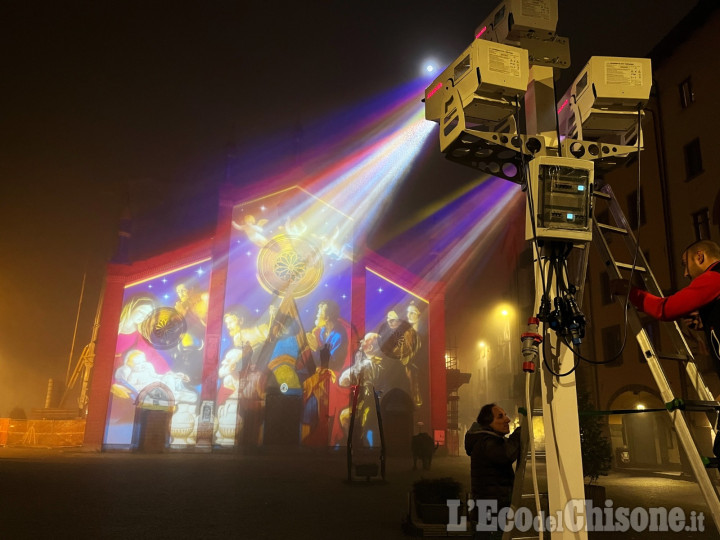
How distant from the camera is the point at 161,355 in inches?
1149

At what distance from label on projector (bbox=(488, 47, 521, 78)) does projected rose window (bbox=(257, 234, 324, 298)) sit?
28.7m

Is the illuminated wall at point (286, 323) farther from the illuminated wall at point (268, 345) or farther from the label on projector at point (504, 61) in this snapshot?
the label on projector at point (504, 61)

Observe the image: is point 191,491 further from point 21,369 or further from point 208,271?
point 21,369

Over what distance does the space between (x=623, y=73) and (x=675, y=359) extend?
88.9 inches

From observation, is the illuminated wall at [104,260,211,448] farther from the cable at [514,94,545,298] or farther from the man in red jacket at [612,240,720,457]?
the man in red jacket at [612,240,720,457]

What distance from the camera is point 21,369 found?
154 ft

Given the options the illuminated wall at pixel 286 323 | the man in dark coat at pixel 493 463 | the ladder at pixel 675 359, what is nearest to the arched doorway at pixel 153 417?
the illuminated wall at pixel 286 323

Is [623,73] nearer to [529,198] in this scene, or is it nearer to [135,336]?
[529,198]

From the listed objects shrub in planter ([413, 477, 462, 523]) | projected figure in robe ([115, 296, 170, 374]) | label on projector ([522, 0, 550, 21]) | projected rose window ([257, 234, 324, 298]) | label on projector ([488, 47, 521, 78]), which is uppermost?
projected rose window ([257, 234, 324, 298])

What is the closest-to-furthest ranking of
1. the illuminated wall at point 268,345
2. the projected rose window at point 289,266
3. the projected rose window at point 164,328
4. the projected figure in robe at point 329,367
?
the illuminated wall at point 268,345 < the projected rose window at point 164,328 < the projected figure in robe at point 329,367 < the projected rose window at point 289,266

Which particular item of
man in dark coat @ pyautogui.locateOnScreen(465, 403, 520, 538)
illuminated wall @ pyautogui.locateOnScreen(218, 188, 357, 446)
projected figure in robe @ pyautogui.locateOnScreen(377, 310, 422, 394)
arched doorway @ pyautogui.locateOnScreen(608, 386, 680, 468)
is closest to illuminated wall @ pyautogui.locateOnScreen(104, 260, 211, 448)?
illuminated wall @ pyautogui.locateOnScreen(218, 188, 357, 446)

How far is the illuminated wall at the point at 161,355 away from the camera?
28078 millimetres

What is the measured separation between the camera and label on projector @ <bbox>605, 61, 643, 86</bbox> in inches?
155

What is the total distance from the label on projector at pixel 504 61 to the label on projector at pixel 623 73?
71 centimetres
